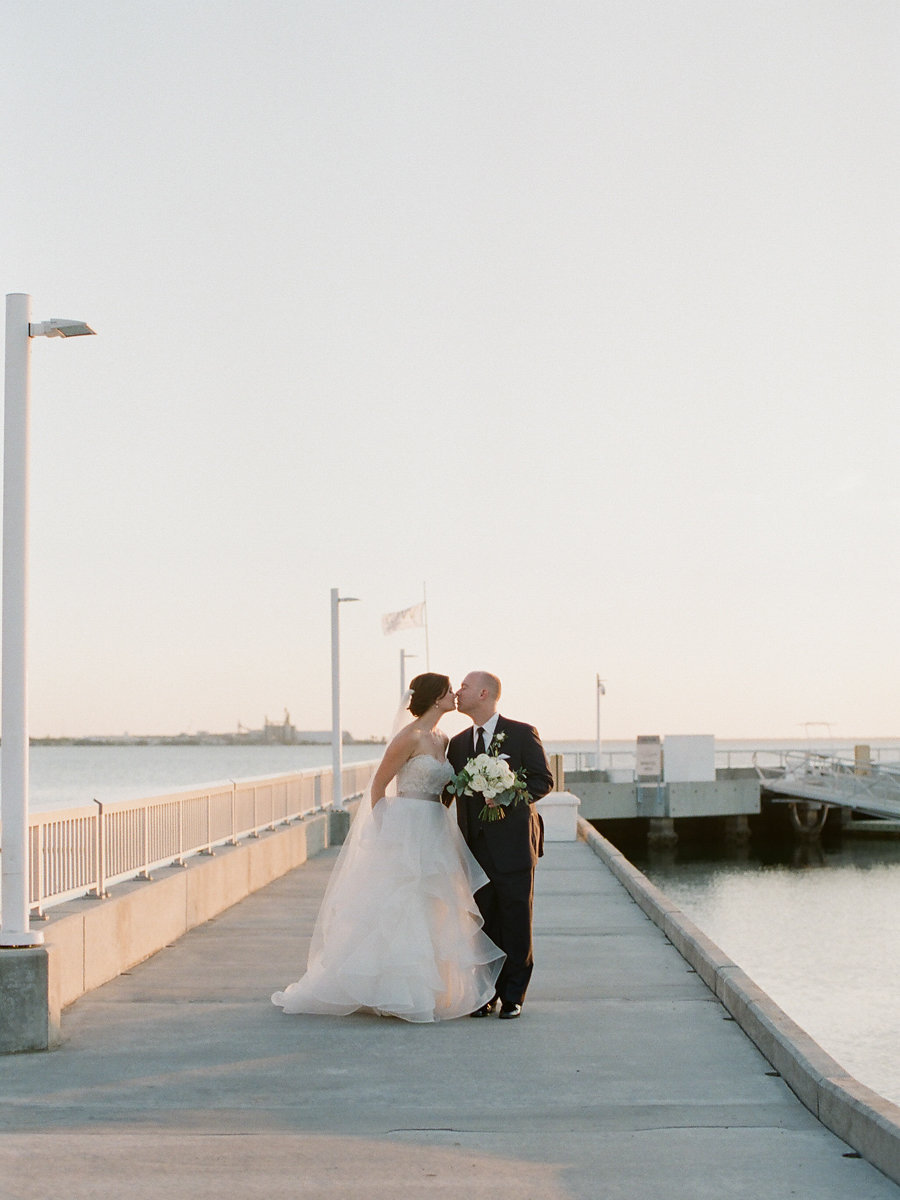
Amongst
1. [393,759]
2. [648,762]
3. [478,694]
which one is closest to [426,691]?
[478,694]

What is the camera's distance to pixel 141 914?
1121 centimetres

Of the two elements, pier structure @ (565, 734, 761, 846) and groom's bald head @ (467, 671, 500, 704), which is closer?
groom's bald head @ (467, 671, 500, 704)

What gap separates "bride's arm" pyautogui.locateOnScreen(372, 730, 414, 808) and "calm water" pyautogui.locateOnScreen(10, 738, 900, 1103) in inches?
95.8

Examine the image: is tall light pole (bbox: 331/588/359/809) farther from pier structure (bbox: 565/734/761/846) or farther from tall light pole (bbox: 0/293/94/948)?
pier structure (bbox: 565/734/761/846)

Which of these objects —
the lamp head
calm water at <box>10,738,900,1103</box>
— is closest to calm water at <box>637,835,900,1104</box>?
calm water at <box>10,738,900,1103</box>

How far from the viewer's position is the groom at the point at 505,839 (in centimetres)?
901

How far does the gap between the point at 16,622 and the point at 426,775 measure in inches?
113

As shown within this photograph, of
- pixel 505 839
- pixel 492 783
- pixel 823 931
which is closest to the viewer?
pixel 492 783

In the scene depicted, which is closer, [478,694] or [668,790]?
[478,694]

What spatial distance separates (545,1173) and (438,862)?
3509 mm

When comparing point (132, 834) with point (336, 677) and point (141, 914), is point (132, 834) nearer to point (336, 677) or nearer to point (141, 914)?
point (141, 914)

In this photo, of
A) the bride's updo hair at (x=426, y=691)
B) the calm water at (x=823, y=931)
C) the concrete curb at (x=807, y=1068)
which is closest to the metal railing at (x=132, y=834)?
the bride's updo hair at (x=426, y=691)

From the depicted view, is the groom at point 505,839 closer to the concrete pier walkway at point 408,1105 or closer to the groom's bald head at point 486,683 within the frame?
the groom's bald head at point 486,683

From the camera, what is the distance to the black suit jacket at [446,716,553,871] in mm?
9039
